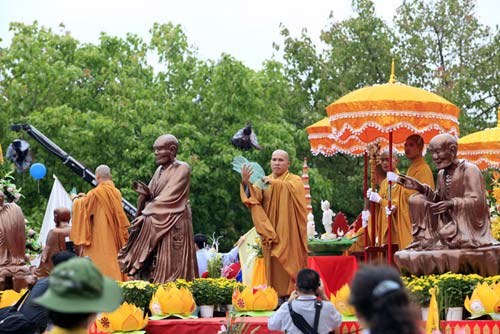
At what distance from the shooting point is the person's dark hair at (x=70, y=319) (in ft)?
15.4

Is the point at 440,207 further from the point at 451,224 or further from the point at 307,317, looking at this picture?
the point at 307,317

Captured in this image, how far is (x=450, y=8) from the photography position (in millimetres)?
28828

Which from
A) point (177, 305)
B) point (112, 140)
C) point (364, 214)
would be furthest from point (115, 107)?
point (177, 305)

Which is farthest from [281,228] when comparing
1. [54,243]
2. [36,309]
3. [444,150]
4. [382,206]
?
[36,309]

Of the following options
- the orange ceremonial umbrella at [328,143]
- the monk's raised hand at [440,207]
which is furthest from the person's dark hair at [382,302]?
the orange ceremonial umbrella at [328,143]

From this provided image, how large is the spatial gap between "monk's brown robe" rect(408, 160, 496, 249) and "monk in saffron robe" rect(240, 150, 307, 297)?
2347mm

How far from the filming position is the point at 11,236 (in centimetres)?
1416

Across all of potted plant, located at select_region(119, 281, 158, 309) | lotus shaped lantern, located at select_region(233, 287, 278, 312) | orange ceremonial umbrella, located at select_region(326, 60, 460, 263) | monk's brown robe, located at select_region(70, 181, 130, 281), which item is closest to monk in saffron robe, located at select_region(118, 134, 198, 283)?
potted plant, located at select_region(119, 281, 158, 309)

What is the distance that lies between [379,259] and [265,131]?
1299 cm

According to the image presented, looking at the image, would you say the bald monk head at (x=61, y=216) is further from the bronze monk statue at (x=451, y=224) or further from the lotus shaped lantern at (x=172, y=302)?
the bronze monk statue at (x=451, y=224)

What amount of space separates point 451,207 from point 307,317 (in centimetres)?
395

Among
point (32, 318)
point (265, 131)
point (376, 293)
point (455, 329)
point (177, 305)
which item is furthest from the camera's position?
point (265, 131)

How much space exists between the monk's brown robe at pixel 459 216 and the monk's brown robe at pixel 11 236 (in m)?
5.03

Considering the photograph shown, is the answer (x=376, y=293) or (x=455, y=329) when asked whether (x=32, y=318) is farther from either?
(x=376, y=293)
